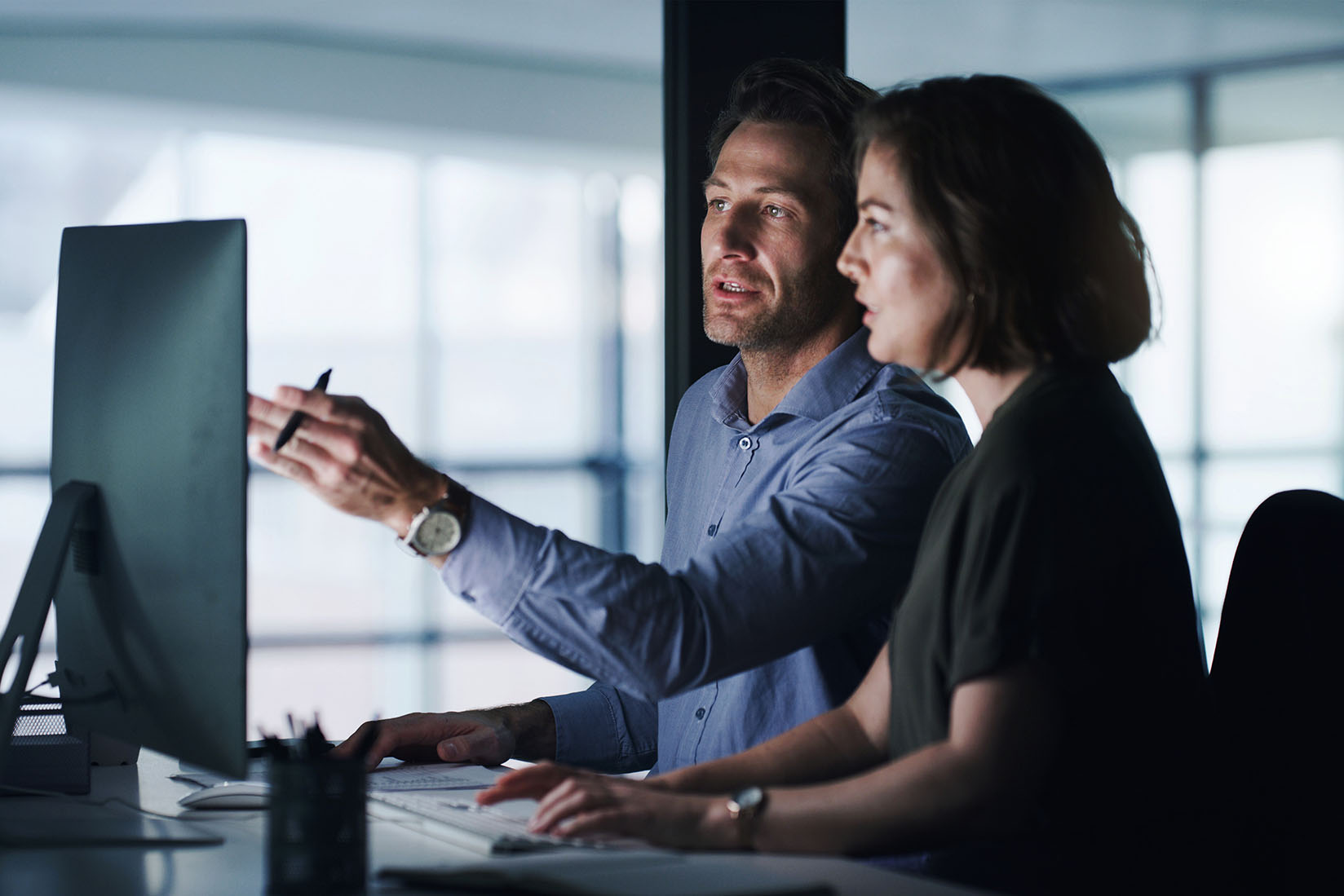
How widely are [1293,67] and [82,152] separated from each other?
596 cm

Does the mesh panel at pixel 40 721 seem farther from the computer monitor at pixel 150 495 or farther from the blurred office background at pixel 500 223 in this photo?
the blurred office background at pixel 500 223

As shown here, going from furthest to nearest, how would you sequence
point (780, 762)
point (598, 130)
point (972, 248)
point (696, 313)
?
point (598, 130), point (696, 313), point (780, 762), point (972, 248)

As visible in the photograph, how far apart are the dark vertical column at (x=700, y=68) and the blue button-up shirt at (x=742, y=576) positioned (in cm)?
37

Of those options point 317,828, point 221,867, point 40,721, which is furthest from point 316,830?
point 40,721

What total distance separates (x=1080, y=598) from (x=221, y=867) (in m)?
0.78

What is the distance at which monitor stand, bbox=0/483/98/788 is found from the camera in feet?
4.08

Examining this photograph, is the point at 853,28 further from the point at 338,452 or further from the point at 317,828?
the point at 317,828

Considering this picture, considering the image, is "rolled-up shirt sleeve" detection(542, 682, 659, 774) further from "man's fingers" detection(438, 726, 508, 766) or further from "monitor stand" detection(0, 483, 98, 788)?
"monitor stand" detection(0, 483, 98, 788)

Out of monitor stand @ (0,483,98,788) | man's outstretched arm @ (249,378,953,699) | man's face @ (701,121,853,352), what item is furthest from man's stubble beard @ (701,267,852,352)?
monitor stand @ (0,483,98,788)

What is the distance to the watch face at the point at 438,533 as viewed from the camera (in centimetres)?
131

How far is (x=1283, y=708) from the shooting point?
1.29 m

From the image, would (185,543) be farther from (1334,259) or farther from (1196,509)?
(1334,259)

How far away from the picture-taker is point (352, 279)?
6355mm

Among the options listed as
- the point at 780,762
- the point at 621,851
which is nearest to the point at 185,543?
the point at 621,851
